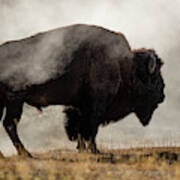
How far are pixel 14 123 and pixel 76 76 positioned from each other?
1.49 meters

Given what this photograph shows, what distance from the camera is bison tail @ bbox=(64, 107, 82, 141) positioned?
841cm

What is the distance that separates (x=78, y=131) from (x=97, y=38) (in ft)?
7.05

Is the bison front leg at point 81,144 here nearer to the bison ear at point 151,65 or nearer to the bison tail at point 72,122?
the bison tail at point 72,122

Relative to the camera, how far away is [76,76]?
7.26 m

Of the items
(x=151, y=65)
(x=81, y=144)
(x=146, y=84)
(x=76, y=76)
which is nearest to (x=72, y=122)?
(x=81, y=144)

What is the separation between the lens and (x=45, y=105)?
7422 millimetres

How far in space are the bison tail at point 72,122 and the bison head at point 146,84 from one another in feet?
4.73

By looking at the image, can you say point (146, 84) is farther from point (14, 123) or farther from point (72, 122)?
point (14, 123)

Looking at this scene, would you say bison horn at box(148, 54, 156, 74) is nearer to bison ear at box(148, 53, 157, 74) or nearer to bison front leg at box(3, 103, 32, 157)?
bison ear at box(148, 53, 157, 74)

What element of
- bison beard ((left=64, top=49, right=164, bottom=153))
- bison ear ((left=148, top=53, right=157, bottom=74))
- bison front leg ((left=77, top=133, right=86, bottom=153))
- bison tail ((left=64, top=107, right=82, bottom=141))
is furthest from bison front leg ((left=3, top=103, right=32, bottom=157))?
bison ear ((left=148, top=53, right=157, bottom=74))

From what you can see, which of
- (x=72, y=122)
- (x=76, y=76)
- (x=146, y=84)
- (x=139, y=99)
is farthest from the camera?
(x=139, y=99)

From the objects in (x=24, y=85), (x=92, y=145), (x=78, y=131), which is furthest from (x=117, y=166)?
(x=78, y=131)

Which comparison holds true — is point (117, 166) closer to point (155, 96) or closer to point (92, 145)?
point (92, 145)

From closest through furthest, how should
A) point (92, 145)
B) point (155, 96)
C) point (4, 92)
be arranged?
point (4, 92) < point (92, 145) < point (155, 96)
